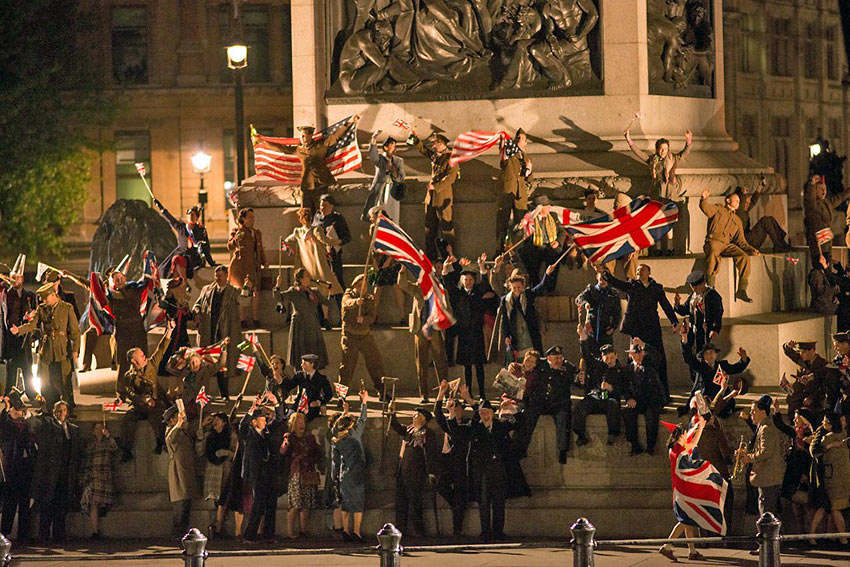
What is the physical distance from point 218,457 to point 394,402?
1.99m

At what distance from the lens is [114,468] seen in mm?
23812

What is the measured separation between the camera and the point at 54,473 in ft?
77.0

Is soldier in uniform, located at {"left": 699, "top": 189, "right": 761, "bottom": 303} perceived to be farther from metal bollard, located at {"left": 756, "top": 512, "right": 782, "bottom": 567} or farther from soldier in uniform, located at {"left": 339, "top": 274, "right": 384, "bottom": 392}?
metal bollard, located at {"left": 756, "top": 512, "right": 782, "bottom": 567}

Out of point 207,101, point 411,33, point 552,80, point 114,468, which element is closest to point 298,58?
point 411,33

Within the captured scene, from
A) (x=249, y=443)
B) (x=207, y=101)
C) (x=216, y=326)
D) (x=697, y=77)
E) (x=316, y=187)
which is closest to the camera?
(x=249, y=443)

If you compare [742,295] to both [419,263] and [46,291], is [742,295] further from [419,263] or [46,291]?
[46,291]

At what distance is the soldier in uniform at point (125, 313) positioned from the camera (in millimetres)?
25734

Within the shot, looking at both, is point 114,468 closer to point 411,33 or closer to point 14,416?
point 14,416

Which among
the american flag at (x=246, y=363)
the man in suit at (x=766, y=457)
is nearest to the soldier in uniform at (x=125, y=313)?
the american flag at (x=246, y=363)

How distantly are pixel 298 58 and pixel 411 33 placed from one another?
1.57m

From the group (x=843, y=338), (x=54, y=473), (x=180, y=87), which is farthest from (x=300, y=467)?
(x=180, y=87)

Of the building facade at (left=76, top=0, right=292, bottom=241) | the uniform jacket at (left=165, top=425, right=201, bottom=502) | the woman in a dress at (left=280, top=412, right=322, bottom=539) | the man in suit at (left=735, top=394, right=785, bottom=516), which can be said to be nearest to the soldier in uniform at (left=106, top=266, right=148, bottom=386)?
the uniform jacket at (left=165, top=425, right=201, bottom=502)

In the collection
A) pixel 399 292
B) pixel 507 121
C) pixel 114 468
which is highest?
pixel 507 121

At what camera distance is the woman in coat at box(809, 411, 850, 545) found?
21.9 m
